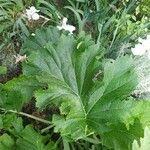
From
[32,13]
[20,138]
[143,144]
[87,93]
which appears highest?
[32,13]

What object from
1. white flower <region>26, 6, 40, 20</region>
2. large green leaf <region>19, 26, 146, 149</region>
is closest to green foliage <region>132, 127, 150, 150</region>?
large green leaf <region>19, 26, 146, 149</region>

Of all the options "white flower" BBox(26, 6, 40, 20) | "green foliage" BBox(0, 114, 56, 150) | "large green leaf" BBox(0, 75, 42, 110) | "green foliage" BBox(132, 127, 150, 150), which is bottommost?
"green foliage" BBox(132, 127, 150, 150)

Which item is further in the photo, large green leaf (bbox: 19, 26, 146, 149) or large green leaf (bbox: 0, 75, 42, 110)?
large green leaf (bbox: 0, 75, 42, 110)

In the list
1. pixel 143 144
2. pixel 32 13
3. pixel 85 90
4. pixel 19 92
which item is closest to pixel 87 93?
pixel 85 90

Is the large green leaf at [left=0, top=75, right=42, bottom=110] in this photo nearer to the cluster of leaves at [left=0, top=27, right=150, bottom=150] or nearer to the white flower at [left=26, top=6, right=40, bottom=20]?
the cluster of leaves at [left=0, top=27, right=150, bottom=150]

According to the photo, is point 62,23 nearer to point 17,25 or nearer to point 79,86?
point 17,25

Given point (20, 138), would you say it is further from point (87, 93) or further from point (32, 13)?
point (32, 13)

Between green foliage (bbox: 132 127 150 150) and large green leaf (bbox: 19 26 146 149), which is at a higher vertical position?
large green leaf (bbox: 19 26 146 149)

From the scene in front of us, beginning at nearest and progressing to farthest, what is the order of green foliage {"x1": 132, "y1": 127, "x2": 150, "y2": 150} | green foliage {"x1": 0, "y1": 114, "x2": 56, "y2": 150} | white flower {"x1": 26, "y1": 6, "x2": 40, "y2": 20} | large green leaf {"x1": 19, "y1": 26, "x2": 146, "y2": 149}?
1. green foliage {"x1": 132, "y1": 127, "x2": 150, "y2": 150}
2. large green leaf {"x1": 19, "y1": 26, "x2": 146, "y2": 149}
3. green foliage {"x1": 0, "y1": 114, "x2": 56, "y2": 150}
4. white flower {"x1": 26, "y1": 6, "x2": 40, "y2": 20}

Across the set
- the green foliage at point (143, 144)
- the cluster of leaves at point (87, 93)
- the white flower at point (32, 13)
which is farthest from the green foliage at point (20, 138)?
the white flower at point (32, 13)
